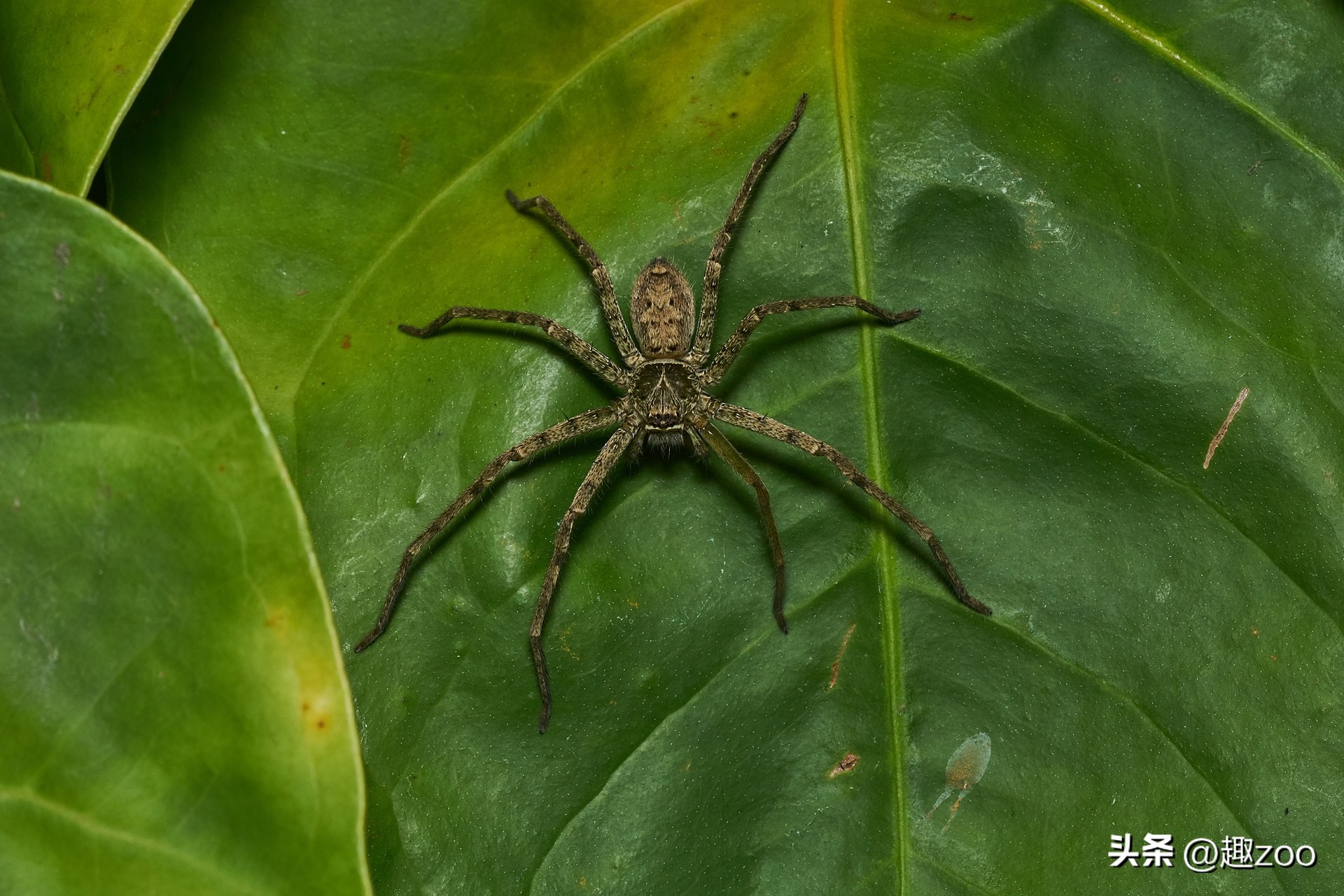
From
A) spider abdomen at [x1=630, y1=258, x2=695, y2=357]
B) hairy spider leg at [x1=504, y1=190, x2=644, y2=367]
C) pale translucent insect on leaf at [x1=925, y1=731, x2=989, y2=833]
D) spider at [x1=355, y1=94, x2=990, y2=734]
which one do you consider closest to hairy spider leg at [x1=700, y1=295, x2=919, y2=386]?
spider at [x1=355, y1=94, x2=990, y2=734]

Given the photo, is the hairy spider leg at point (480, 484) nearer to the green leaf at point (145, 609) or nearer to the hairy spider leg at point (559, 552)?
A: the hairy spider leg at point (559, 552)

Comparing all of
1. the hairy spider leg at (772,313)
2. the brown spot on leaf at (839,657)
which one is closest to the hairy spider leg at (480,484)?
the hairy spider leg at (772,313)

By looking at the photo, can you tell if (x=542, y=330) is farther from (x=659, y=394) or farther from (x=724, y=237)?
(x=724, y=237)

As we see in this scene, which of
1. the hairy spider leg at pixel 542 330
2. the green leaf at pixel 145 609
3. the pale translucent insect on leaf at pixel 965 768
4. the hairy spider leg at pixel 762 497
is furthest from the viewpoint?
the hairy spider leg at pixel 542 330

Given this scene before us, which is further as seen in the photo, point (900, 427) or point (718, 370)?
point (718, 370)

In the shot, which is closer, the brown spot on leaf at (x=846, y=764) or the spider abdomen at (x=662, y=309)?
the brown spot on leaf at (x=846, y=764)

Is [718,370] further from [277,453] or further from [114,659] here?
[114,659]

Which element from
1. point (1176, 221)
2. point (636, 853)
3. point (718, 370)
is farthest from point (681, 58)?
point (636, 853)

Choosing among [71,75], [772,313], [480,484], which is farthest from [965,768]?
[71,75]
